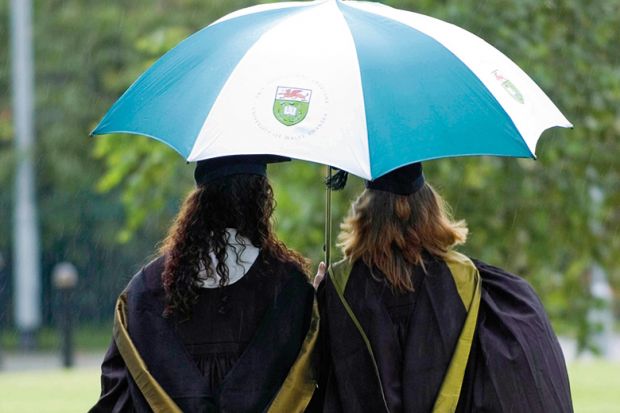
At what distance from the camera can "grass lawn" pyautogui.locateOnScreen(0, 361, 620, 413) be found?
30.2 ft

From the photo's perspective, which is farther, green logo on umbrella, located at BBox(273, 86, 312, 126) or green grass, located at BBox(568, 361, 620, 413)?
green grass, located at BBox(568, 361, 620, 413)

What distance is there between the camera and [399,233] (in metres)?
4.49

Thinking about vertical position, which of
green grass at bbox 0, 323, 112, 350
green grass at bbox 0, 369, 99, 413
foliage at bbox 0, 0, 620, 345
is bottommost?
green grass at bbox 0, 323, 112, 350

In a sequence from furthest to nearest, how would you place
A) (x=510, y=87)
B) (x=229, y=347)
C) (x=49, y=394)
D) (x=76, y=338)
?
(x=76, y=338)
(x=49, y=394)
(x=510, y=87)
(x=229, y=347)

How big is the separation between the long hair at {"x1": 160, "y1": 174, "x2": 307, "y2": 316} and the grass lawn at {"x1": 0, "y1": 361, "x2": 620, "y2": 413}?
474 centimetres

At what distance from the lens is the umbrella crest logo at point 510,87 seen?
180 inches

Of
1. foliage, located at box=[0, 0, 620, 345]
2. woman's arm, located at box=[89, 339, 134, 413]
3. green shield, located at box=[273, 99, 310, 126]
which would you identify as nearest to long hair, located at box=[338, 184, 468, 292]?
green shield, located at box=[273, 99, 310, 126]

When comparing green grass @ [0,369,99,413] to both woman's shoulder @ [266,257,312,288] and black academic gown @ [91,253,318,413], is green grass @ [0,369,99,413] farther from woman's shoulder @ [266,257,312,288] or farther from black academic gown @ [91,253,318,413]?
woman's shoulder @ [266,257,312,288]

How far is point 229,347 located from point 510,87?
4.08ft

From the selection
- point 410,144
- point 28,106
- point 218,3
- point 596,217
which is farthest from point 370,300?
point 28,106

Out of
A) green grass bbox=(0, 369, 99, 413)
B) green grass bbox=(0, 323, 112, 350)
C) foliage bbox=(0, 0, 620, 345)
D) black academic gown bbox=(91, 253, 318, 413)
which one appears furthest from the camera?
green grass bbox=(0, 323, 112, 350)

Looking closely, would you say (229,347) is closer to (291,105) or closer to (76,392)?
(291,105)

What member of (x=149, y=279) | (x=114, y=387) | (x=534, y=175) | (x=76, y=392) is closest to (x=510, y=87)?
(x=149, y=279)

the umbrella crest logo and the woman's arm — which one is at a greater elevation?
the umbrella crest logo
